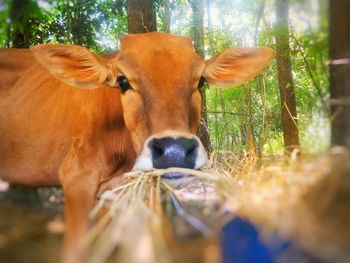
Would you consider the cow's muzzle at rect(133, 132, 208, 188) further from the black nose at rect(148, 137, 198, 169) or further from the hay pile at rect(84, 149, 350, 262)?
the hay pile at rect(84, 149, 350, 262)

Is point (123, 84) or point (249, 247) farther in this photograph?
point (123, 84)

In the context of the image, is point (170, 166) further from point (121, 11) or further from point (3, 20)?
point (121, 11)

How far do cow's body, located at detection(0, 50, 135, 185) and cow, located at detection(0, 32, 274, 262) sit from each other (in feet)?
0.04

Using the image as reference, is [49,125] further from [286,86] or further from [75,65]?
[286,86]

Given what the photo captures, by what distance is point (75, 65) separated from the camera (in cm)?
450

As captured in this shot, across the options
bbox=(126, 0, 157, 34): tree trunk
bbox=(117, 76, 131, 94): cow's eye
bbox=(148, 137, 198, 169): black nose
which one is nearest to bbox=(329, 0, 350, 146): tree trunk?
bbox=(148, 137, 198, 169): black nose

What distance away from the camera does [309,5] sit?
8.53ft

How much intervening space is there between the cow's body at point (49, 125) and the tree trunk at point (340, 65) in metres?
2.40

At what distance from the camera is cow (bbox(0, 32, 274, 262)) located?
3.69 m

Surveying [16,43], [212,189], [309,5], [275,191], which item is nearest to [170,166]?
[212,189]

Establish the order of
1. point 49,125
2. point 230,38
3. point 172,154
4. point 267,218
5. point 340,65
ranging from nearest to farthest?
1. point 267,218
2. point 340,65
3. point 172,154
4. point 49,125
5. point 230,38

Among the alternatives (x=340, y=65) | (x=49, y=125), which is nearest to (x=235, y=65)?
(x=49, y=125)

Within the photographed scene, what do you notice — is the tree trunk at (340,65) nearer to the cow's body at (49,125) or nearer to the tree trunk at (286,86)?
the tree trunk at (286,86)

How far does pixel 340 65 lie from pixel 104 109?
8.72 ft
